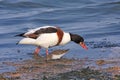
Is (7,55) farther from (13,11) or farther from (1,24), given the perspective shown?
(13,11)

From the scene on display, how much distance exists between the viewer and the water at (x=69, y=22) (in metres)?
12.9

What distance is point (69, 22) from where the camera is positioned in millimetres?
18562

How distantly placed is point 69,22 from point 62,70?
838cm

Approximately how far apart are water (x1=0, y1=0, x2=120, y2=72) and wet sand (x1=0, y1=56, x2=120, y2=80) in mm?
537

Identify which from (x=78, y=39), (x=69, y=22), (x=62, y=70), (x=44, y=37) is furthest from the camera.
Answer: (x=69, y=22)

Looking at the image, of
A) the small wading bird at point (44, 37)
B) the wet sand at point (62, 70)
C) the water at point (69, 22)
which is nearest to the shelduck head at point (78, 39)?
the water at point (69, 22)

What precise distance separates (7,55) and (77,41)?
1.88 metres

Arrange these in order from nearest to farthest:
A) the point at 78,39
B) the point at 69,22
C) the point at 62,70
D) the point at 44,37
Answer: the point at 62,70 → the point at 44,37 → the point at 78,39 → the point at 69,22

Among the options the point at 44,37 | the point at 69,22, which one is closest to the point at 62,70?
the point at 44,37

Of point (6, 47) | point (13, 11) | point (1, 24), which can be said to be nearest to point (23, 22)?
point (1, 24)

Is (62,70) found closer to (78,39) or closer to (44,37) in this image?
(44,37)

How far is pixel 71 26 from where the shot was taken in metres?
17.6

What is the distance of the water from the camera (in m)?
12.9

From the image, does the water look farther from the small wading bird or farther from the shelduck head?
the small wading bird
